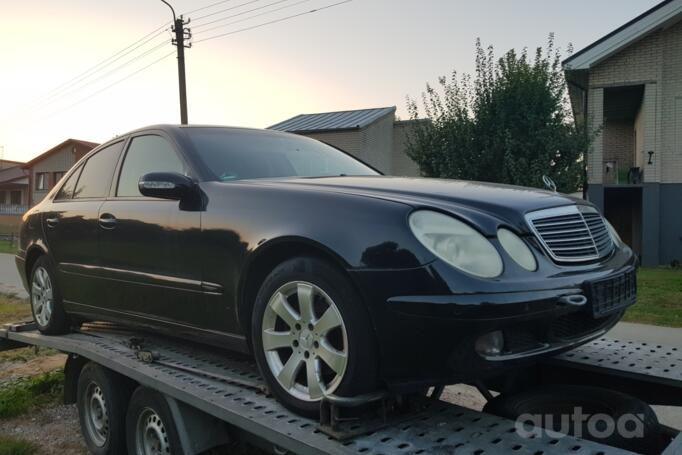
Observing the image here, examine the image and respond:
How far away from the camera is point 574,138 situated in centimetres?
1091

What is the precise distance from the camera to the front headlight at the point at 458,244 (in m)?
2.26

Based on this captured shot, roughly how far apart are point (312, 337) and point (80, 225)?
233 cm

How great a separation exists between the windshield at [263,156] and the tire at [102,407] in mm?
1500

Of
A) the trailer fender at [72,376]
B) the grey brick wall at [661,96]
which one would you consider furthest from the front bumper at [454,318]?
the grey brick wall at [661,96]

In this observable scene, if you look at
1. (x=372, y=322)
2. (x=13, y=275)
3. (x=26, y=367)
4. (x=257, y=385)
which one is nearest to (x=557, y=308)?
(x=372, y=322)

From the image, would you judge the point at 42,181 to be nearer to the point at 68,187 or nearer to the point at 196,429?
the point at 68,187

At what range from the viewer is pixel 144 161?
386 centimetres

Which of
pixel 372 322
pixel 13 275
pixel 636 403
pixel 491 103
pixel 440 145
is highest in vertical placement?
pixel 491 103

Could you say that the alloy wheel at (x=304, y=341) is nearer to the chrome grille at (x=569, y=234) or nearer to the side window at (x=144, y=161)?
the chrome grille at (x=569, y=234)

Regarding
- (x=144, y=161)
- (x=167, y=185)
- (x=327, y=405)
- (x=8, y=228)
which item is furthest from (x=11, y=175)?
(x=327, y=405)

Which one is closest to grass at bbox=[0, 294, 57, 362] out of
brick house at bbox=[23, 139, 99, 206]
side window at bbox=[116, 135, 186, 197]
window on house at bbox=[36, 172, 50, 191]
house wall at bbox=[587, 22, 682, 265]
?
side window at bbox=[116, 135, 186, 197]

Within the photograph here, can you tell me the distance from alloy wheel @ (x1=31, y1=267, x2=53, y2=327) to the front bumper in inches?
124

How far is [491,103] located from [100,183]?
28.4 feet

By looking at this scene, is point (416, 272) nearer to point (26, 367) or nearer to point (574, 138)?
point (26, 367)
